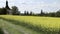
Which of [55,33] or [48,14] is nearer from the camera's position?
[55,33]

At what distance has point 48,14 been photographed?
52.7m

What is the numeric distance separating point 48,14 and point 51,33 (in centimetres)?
3640

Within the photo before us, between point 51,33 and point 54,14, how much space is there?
3309 cm

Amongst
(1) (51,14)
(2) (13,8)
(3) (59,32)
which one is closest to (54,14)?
(1) (51,14)

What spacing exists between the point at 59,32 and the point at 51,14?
3367 centimetres

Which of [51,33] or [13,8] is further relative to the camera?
[13,8]

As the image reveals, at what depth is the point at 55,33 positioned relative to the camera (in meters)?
16.1

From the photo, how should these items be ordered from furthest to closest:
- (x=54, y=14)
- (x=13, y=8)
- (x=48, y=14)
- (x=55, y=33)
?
(x=13, y=8) → (x=48, y=14) → (x=54, y=14) → (x=55, y=33)

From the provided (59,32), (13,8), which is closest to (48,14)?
(59,32)

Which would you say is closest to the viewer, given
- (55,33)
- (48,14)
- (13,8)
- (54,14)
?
(55,33)

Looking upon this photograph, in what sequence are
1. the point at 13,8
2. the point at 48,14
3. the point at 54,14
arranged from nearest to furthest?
1. the point at 54,14
2. the point at 48,14
3. the point at 13,8

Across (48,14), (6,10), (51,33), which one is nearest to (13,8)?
(6,10)

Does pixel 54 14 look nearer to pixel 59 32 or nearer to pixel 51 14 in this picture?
pixel 51 14

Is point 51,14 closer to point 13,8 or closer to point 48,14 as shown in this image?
point 48,14
